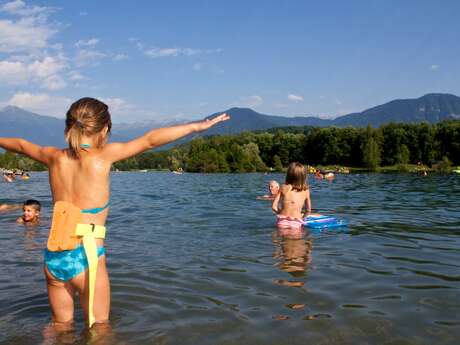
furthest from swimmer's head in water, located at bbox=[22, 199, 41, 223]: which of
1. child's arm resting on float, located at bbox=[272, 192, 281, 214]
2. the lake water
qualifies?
child's arm resting on float, located at bbox=[272, 192, 281, 214]

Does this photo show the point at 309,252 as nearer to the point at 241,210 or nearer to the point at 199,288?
the point at 199,288

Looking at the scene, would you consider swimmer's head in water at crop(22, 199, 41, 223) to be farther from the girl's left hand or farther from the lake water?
the girl's left hand

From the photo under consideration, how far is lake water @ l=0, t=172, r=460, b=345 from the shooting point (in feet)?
15.2

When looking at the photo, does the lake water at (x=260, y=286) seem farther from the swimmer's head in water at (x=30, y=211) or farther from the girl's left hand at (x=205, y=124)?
the girl's left hand at (x=205, y=124)

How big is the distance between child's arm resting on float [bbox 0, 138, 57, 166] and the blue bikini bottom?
2.78 feet

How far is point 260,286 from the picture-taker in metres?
6.33

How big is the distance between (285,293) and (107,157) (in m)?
3.20

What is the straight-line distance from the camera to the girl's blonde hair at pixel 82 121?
3865 mm

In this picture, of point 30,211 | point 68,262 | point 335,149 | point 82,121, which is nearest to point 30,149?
point 82,121

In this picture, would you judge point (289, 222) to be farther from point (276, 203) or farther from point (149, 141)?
point (149, 141)

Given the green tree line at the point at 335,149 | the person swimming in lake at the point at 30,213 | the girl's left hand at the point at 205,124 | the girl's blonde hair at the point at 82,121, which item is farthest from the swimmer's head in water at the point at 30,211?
the green tree line at the point at 335,149

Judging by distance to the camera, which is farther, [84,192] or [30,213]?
[30,213]

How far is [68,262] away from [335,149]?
381 ft

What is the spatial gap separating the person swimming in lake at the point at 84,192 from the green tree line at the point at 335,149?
9477cm
